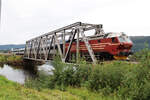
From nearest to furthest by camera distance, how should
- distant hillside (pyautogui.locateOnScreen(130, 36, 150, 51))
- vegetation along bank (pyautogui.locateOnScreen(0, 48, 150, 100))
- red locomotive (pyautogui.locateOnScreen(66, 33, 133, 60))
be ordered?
1. vegetation along bank (pyautogui.locateOnScreen(0, 48, 150, 100))
2. distant hillside (pyautogui.locateOnScreen(130, 36, 150, 51))
3. red locomotive (pyautogui.locateOnScreen(66, 33, 133, 60))

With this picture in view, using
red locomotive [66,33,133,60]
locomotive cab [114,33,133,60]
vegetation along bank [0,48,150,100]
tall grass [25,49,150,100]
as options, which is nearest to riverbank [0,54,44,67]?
red locomotive [66,33,133,60]

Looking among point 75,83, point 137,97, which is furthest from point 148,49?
point 75,83

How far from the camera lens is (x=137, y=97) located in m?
6.05

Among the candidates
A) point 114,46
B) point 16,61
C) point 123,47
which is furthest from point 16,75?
point 16,61

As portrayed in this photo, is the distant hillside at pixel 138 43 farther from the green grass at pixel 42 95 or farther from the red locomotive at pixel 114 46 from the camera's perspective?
the green grass at pixel 42 95

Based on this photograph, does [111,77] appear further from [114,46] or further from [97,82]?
[114,46]

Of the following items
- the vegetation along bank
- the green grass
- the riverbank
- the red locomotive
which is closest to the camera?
the green grass

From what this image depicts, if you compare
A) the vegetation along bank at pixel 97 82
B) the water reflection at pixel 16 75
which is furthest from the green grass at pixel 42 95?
the water reflection at pixel 16 75

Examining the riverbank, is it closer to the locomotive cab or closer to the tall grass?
the locomotive cab

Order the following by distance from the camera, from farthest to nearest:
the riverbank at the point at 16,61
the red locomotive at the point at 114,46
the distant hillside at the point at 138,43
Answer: the riverbank at the point at 16,61 < the red locomotive at the point at 114,46 < the distant hillside at the point at 138,43

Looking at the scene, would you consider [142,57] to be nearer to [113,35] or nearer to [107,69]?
[107,69]

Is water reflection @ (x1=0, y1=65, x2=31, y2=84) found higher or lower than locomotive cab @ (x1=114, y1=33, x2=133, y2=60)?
lower

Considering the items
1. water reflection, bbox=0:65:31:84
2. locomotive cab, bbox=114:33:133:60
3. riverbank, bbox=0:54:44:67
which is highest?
locomotive cab, bbox=114:33:133:60

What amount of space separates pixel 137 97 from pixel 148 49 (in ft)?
7.63
